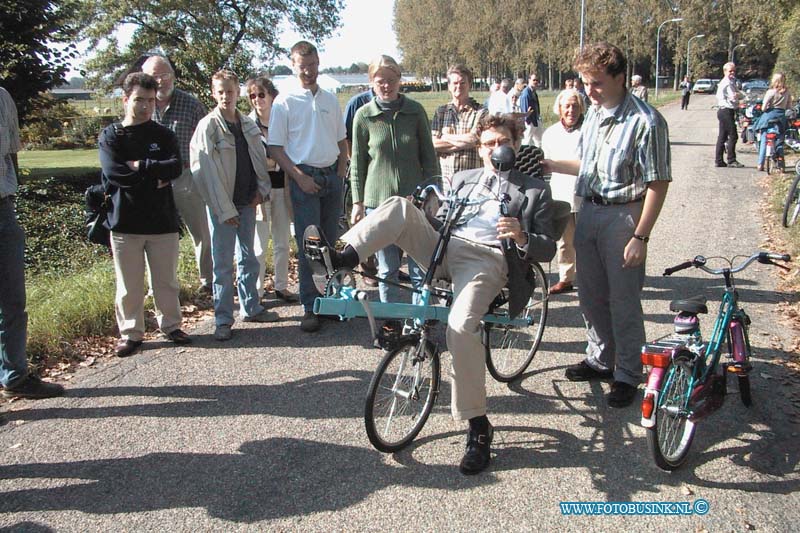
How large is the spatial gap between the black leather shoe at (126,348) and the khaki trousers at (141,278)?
0.04 meters

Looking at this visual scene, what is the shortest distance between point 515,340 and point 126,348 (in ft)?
10.3

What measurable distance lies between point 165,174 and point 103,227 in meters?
0.67

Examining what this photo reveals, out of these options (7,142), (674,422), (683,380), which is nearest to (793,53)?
(683,380)

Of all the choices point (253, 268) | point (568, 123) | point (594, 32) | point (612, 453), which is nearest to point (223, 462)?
point (612, 453)

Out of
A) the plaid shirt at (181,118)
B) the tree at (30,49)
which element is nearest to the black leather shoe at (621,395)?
the plaid shirt at (181,118)

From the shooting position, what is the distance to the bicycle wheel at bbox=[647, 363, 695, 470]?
11.7 feet

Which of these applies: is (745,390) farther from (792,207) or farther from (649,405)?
(792,207)

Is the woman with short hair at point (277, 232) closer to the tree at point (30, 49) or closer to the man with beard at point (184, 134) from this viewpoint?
the man with beard at point (184, 134)

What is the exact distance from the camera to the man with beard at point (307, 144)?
229 inches

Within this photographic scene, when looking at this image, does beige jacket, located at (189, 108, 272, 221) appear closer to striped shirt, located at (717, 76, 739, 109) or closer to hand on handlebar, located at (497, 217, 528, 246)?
hand on handlebar, located at (497, 217, 528, 246)

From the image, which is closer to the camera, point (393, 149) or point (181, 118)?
point (393, 149)

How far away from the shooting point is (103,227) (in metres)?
5.41

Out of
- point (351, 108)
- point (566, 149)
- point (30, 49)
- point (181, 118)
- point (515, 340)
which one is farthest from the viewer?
point (30, 49)

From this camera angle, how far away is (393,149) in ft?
18.4
